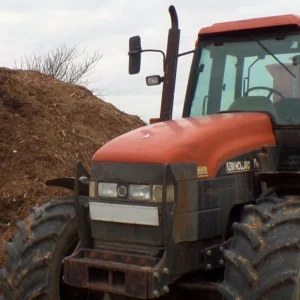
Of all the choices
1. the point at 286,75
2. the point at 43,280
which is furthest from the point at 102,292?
the point at 286,75

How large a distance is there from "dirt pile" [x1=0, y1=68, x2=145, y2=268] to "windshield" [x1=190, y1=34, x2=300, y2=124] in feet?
10.9

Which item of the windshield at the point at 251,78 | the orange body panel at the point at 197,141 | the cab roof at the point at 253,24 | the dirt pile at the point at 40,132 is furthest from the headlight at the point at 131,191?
the dirt pile at the point at 40,132

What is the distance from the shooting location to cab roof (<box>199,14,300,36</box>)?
18.4 ft

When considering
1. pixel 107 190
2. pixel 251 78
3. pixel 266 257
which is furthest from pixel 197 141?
pixel 251 78

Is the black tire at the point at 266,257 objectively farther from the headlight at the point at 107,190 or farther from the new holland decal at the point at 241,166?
the headlight at the point at 107,190

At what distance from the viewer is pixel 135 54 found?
20.1ft

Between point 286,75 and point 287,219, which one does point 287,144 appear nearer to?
point 286,75

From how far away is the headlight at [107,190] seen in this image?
4.71 metres

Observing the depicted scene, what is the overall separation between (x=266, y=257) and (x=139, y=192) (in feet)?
3.11

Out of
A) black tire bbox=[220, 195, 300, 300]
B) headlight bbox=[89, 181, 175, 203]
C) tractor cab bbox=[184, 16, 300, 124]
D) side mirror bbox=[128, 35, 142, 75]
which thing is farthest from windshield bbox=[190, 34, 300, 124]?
headlight bbox=[89, 181, 175, 203]

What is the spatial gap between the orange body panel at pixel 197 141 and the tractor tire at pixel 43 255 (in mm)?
714

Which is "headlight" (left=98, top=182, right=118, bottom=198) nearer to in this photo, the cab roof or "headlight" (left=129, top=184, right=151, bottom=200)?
"headlight" (left=129, top=184, right=151, bottom=200)

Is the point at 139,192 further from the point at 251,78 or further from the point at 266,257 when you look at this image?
the point at 251,78

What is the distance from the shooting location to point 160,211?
450 centimetres
